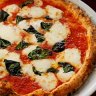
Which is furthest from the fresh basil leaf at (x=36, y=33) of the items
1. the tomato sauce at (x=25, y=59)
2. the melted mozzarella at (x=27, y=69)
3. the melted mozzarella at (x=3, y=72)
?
the melted mozzarella at (x=3, y=72)

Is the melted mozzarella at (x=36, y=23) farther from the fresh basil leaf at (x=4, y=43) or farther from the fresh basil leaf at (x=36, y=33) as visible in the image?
the fresh basil leaf at (x=4, y=43)

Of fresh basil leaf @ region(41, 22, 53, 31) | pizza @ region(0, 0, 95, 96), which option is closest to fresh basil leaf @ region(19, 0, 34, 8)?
pizza @ region(0, 0, 95, 96)

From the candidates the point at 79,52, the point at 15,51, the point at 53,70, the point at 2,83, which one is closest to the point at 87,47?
the point at 79,52

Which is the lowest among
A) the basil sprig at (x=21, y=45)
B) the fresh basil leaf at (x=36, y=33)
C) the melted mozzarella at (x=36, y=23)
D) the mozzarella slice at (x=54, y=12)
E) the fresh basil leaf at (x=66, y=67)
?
the basil sprig at (x=21, y=45)

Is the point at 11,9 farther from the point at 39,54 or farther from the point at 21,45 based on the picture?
the point at 39,54

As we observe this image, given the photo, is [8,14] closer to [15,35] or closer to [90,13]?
[15,35]

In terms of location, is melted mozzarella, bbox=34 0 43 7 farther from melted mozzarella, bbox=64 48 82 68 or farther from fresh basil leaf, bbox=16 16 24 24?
melted mozzarella, bbox=64 48 82 68
